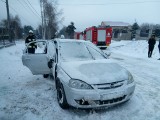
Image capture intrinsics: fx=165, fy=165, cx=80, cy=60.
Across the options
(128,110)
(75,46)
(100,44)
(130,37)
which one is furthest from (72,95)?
(130,37)

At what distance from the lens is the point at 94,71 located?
3689 millimetres

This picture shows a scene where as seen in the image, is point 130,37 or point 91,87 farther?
point 130,37

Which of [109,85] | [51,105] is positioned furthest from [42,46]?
[109,85]

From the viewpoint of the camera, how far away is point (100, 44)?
853 inches

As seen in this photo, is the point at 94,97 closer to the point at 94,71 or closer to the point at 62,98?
the point at 94,71

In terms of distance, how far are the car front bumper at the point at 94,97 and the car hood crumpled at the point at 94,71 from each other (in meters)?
0.22

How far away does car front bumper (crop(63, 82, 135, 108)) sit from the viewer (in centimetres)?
328

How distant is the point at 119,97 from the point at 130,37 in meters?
→ 39.0

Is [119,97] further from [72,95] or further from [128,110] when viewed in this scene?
[72,95]

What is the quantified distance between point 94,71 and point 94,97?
640 mm

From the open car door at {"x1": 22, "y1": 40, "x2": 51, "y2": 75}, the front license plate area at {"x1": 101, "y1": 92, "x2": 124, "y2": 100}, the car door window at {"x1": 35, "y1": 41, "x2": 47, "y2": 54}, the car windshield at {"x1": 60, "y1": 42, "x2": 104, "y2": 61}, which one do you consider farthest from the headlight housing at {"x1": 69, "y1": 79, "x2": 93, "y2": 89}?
the car door window at {"x1": 35, "y1": 41, "x2": 47, "y2": 54}

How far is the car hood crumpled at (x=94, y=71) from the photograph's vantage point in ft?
11.2

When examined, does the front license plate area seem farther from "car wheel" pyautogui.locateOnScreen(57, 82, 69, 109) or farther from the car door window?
the car door window

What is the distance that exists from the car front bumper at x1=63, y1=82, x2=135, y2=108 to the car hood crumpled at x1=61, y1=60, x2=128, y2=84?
22 centimetres
